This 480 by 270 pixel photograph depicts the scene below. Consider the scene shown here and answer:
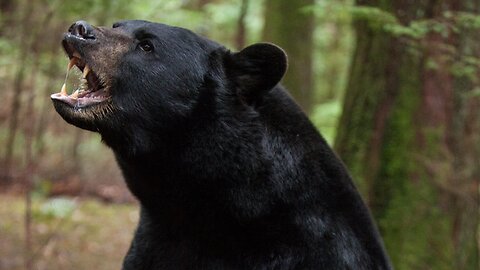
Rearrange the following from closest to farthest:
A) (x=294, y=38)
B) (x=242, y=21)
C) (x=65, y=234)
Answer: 1. (x=242, y=21)
2. (x=65, y=234)
3. (x=294, y=38)

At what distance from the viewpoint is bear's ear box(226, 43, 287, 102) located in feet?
13.9

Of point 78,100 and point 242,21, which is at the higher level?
point 78,100

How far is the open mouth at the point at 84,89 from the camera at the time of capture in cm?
402

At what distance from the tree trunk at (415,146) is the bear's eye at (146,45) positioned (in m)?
2.80

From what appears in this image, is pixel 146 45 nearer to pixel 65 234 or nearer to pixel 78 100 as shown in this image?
pixel 78 100

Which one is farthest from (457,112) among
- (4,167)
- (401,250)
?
(4,167)

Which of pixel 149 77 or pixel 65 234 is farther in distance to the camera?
pixel 65 234

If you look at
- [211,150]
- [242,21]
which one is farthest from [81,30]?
[242,21]

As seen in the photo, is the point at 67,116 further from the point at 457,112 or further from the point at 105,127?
the point at 457,112

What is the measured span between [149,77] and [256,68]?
648mm

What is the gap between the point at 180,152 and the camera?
4.21 meters

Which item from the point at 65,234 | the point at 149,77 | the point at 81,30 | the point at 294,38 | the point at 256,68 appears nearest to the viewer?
the point at 81,30

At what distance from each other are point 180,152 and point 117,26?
88cm

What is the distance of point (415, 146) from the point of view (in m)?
6.45
